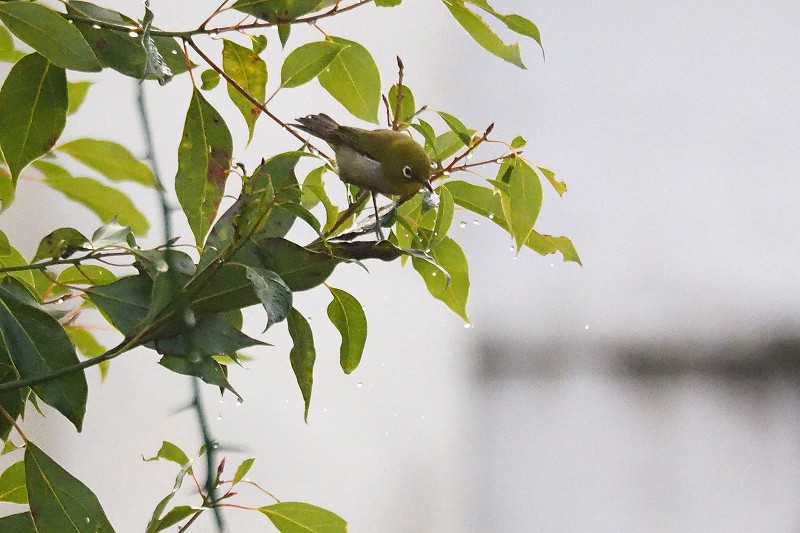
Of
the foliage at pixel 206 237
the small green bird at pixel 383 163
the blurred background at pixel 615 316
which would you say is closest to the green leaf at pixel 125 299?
the foliage at pixel 206 237

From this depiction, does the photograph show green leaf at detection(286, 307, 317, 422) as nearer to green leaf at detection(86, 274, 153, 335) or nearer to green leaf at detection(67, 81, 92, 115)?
green leaf at detection(86, 274, 153, 335)

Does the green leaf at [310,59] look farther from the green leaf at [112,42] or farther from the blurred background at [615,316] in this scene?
the blurred background at [615,316]

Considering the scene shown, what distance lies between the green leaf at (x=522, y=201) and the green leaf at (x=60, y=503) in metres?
0.22

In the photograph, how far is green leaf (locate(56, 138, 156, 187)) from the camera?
1.61 feet

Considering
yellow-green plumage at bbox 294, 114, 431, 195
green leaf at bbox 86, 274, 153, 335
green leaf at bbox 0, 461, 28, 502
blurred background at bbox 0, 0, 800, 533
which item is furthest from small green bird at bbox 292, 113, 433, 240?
blurred background at bbox 0, 0, 800, 533

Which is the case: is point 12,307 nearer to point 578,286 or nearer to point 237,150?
point 237,150

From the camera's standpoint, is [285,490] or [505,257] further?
[505,257]

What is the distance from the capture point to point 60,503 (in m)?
0.33

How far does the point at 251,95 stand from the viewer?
389 millimetres

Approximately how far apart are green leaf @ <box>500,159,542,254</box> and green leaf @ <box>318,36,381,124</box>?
0.09 metres

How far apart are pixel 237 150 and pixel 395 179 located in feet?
2.71

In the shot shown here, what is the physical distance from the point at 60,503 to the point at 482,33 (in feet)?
0.95

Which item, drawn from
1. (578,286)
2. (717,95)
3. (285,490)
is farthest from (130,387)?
(717,95)

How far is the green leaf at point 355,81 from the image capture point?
0.40 m
